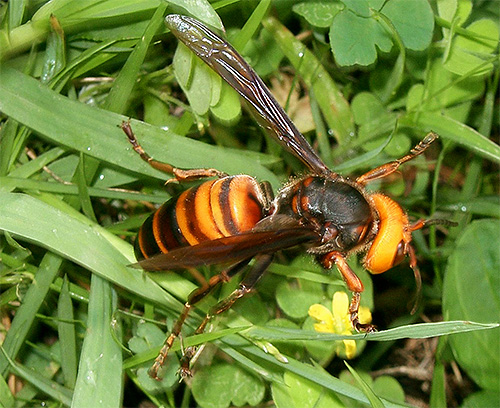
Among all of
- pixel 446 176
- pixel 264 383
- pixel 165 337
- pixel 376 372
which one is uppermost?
pixel 446 176

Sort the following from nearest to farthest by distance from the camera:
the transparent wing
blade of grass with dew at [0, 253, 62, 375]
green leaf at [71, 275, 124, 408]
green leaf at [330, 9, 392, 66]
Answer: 1. green leaf at [71, 275, 124, 408]
2. the transparent wing
3. blade of grass with dew at [0, 253, 62, 375]
4. green leaf at [330, 9, 392, 66]

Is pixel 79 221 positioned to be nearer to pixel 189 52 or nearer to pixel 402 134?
pixel 189 52

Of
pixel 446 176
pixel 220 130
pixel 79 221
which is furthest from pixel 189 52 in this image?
pixel 446 176

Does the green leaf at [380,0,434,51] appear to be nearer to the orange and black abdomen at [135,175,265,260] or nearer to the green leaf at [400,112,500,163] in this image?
the green leaf at [400,112,500,163]

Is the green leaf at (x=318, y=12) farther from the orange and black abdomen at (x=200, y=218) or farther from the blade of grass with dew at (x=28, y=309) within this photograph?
the blade of grass with dew at (x=28, y=309)

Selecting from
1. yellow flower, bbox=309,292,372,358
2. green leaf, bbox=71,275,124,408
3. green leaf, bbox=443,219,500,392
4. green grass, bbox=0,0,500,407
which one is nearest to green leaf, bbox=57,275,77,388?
green grass, bbox=0,0,500,407

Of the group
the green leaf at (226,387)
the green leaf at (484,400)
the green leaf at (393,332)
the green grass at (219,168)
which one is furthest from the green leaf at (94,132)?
the green leaf at (484,400)
